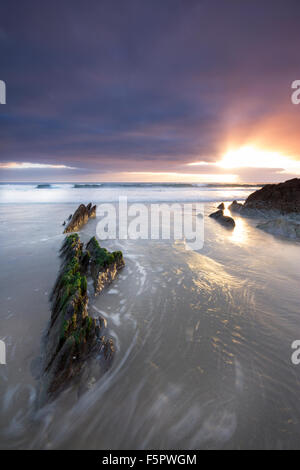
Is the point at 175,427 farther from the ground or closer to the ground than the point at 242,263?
closer to the ground

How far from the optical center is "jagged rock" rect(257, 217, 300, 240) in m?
9.19

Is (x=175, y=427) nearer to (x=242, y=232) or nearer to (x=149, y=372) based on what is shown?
(x=149, y=372)

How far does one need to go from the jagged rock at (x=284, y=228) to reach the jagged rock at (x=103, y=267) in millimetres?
8390

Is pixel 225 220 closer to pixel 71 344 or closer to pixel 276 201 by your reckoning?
pixel 276 201

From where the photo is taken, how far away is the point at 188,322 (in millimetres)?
3533

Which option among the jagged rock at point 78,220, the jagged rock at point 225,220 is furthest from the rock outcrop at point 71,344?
the jagged rock at point 225,220

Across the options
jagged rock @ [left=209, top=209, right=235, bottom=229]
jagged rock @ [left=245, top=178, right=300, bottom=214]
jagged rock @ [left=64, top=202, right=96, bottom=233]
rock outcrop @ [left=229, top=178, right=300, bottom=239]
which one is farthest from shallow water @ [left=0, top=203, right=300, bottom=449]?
jagged rock @ [left=245, top=178, right=300, bottom=214]

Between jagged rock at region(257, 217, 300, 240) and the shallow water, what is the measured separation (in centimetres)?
454

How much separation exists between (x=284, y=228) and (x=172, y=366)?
9.85 m

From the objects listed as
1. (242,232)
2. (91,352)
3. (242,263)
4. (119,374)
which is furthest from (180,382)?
(242,232)

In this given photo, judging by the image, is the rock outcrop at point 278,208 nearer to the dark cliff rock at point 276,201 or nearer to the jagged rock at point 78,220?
the dark cliff rock at point 276,201

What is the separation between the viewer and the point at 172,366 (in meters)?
2.67

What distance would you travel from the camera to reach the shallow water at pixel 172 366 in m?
1.95

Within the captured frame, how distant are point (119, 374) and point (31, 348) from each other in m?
1.40
